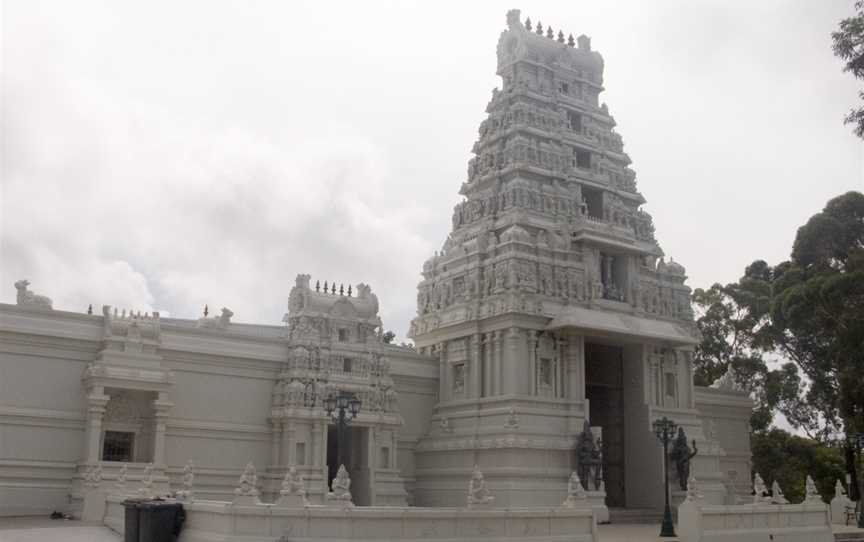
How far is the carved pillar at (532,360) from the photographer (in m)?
34.8

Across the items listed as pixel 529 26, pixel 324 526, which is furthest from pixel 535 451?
pixel 529 26

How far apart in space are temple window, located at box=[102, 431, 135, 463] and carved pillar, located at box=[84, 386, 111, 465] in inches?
45.0

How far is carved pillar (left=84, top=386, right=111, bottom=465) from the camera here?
1144 inches

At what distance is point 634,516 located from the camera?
34875 millimetres

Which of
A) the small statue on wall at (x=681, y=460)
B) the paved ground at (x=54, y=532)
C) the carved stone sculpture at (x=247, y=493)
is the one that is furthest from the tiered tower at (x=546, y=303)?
the carved stone sculpture at (x=247, y=493)

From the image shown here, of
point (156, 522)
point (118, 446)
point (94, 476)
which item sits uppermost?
point (118, 446)

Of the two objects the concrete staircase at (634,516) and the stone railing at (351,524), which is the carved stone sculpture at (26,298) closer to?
the stone railing at (351,524)

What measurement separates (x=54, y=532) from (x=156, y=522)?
4.33 metres

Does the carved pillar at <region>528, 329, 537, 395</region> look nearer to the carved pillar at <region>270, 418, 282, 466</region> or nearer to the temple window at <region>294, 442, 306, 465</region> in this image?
the temple window at <region>294, 442, 306, 465</region>

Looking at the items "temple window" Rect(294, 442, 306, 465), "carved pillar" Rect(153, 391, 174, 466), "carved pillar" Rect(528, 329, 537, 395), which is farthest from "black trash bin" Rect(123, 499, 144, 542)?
"carved pillar" Rect(528, 329, 537, 395)

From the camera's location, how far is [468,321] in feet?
121

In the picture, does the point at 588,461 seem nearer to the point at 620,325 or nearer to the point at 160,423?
the point at 620,325

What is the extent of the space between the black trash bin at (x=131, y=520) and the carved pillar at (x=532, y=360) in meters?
17.4

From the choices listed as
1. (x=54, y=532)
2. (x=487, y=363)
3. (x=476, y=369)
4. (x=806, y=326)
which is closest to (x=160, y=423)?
(x=54, y=532)
